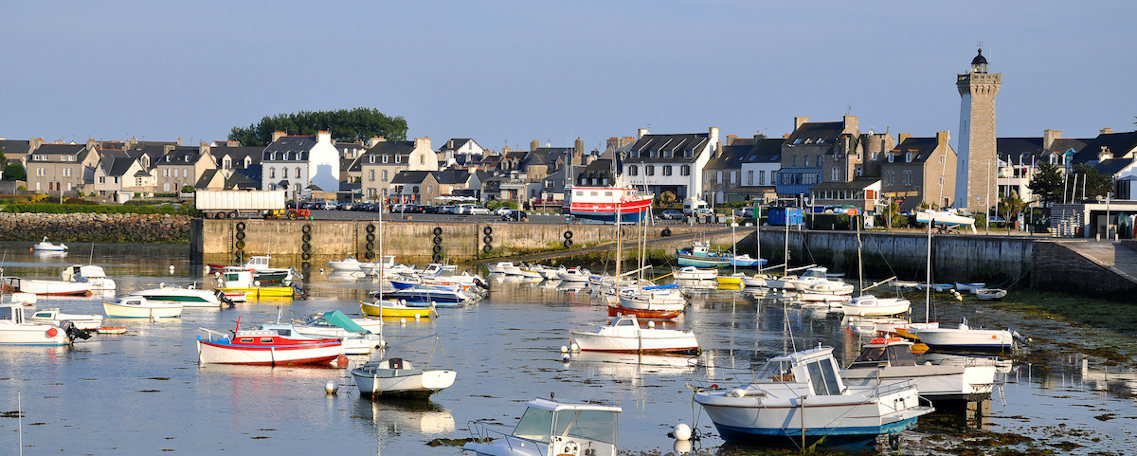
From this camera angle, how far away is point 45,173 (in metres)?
147

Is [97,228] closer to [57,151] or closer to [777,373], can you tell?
[57,151]

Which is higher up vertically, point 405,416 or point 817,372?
point 817,372

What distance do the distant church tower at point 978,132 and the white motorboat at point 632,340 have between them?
5665 centimetres

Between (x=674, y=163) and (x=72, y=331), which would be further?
(x=674, y=163)

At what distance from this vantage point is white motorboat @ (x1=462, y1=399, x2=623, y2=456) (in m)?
22.1

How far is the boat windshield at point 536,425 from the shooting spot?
2233 centimetres

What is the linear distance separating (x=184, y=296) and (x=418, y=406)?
24857 mm

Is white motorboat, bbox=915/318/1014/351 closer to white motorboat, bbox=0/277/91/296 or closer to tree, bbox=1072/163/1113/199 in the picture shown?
white motorboat, bbox=0/277/91/296

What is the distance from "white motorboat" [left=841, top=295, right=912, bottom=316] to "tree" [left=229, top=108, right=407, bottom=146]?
443 feet

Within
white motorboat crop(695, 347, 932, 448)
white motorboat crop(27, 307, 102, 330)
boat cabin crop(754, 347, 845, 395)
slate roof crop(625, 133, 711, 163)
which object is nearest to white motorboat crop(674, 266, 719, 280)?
white motorboat crop(27, 307, 102, 330)

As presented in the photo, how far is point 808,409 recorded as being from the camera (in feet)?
83.0

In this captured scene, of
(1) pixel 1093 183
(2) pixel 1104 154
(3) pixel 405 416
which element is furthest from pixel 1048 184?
(3) pixel 405 416

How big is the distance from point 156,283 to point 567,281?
22.0 metres

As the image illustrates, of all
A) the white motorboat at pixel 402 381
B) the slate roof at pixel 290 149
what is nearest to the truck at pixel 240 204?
the slate roof at pixel 290 149
